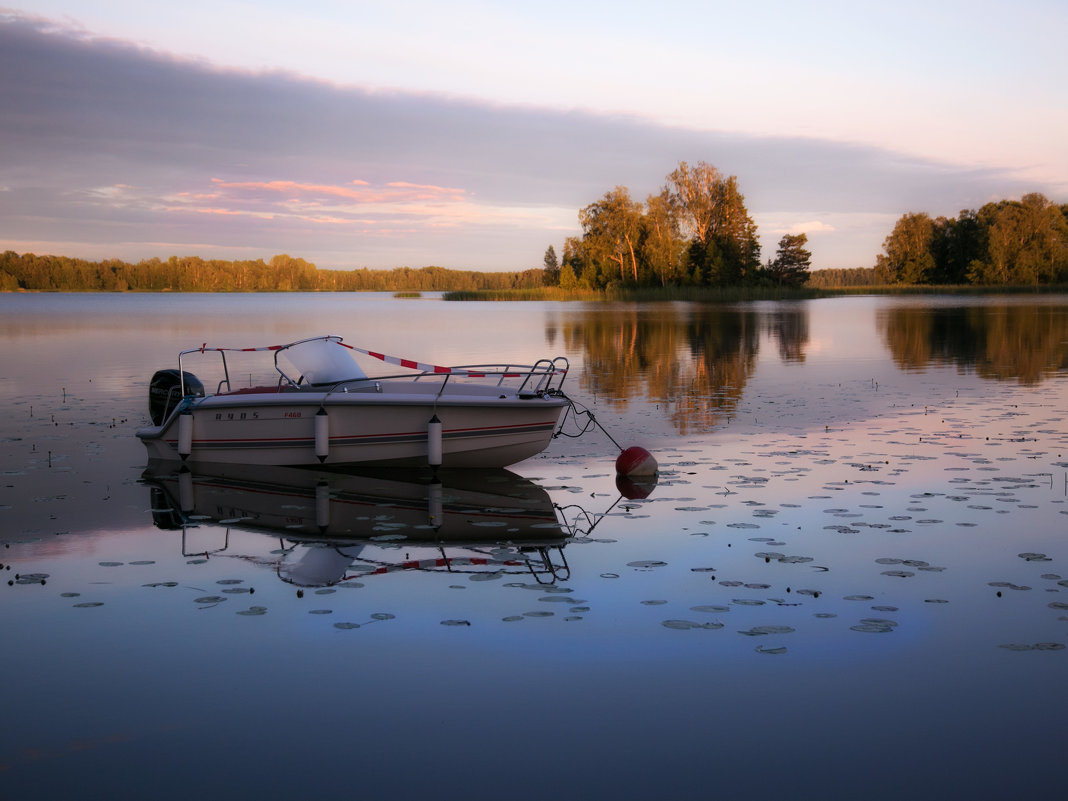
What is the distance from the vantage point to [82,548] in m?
8.68

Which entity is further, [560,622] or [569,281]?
[569,281]

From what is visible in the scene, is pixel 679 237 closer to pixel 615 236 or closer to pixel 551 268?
pixel 615 236

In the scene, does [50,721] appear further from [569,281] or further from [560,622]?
[569,281]

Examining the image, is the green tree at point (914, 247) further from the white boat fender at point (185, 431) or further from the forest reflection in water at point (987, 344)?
the white boat fender at point (185, 431)

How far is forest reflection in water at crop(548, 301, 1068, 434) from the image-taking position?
20.8 metres

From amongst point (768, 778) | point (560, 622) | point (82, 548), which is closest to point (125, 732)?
point (560, 622)

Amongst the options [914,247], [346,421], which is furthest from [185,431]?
[914,247]

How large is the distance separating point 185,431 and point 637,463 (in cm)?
655

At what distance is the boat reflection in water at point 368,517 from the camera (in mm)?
8094

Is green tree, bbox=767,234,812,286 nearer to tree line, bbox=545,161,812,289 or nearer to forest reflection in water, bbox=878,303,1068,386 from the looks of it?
tree line, bbox=545,161,812,289

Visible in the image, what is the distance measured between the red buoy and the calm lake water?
49 centimetres

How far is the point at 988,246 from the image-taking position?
12331 cm

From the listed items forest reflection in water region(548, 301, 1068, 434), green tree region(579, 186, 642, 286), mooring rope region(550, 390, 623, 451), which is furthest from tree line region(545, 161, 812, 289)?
mooring rope region(550, 390, 623, 451)

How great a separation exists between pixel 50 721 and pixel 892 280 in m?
147
